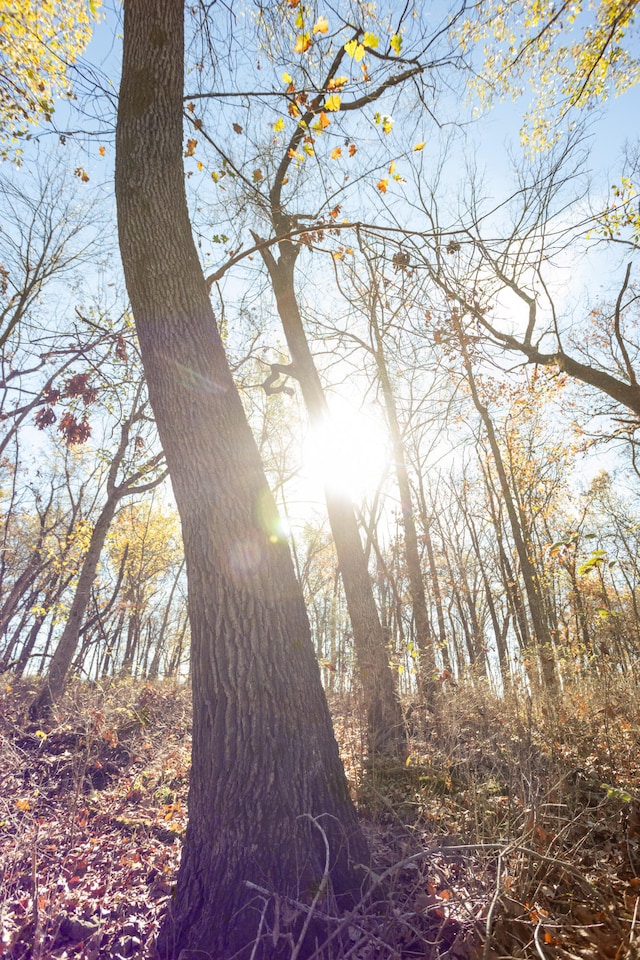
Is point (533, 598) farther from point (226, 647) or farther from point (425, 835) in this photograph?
point (226, 647)

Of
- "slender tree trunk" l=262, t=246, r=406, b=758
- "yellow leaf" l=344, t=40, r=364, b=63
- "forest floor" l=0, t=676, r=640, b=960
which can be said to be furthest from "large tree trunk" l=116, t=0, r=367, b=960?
"slender tree trunk" l=262, t=246, r=406, b=758

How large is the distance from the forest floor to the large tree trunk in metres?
0.35

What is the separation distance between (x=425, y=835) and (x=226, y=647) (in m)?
2.01

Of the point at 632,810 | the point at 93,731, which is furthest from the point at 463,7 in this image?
the point at 93,731

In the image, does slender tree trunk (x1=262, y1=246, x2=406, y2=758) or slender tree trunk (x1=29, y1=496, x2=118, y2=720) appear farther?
slender tree trunk (x1=29, y1=496, x2=118, y2=720)

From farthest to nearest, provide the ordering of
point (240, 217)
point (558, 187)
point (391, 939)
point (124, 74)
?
point (558, 187)
point (240, 217)
point (124, 74)
point (391, 939)

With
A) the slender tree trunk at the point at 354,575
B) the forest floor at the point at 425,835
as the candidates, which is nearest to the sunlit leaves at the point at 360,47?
the slender tree trunk at the point at 354,575

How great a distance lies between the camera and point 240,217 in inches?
247

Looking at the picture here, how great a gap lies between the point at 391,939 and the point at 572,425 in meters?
12.1

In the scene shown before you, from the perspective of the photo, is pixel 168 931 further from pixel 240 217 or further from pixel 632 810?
pixel 240 217

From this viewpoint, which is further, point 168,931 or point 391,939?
point 168,931

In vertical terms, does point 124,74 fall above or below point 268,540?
above

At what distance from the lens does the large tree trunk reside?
2.04m

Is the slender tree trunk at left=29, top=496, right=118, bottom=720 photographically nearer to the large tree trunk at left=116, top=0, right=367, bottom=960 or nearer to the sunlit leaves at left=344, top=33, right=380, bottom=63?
the large tree trunk at left=116, top=0, right=367, bottom=960
